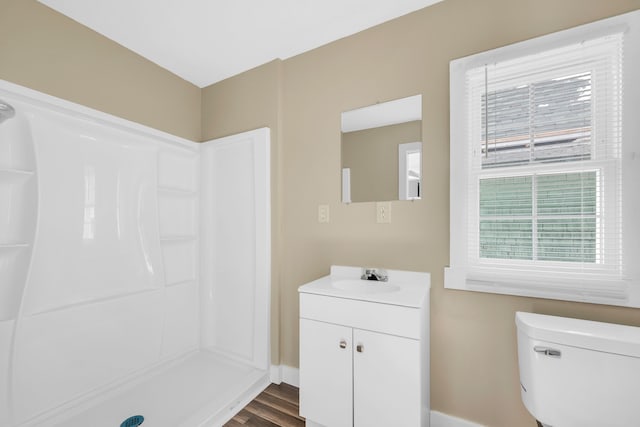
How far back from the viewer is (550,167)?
1389 millimetres

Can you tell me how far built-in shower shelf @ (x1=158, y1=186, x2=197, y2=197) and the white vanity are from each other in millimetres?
1443

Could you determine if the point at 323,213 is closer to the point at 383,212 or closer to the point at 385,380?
the point at 383,212

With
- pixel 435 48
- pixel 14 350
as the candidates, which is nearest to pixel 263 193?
pixel 435 48

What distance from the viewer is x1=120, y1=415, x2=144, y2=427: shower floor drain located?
64.2 inches

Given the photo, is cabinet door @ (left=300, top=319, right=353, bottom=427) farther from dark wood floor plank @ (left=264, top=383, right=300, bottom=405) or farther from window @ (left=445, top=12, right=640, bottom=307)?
window @ (left=445, top=12, right=640, bottom=307)

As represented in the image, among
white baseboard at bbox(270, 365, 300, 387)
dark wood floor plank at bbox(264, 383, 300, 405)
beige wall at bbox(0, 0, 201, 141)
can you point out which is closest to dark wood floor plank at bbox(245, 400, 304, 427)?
dark wood floor plank at bbox(264, 383, 300, 405)

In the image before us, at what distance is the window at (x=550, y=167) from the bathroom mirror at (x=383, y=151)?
0.73 ft

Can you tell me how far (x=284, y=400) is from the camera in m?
1.92

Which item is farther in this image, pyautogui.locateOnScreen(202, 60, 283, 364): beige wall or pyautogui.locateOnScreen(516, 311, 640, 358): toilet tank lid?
pyautogui.locateOnScreen(202, 60, 283, 364): beige wall

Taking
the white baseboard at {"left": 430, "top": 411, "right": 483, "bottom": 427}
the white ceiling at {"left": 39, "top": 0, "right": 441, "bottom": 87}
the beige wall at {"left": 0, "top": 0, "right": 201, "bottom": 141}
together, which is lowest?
the white baseboard at {"left": 430, "top": 411, "right": 483, "bottom": 427}

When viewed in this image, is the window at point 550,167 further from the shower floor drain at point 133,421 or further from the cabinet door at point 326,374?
the shower floor drain at point 133,421

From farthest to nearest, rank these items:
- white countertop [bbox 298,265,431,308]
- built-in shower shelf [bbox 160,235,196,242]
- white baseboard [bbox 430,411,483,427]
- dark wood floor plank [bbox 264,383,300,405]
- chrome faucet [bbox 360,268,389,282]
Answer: built-in shower shelf [bbox 160,235,196,242], dark wood floor plank [bbox 264,383,300,405], chrome faucet [bbox 360,268,389,282], white baseboard [bbox 430,411,483,427], white countertop [bbox 298,265,431,308]

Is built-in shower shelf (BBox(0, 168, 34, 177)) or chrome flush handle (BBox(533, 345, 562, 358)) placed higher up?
built-in shower shelf (BBox(0, 168, 34, 177))

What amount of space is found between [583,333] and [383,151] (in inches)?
50.7
